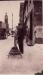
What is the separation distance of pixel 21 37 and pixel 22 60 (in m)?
0.22

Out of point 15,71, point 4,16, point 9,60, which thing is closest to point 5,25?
point 4,16

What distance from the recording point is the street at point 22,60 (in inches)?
53.3

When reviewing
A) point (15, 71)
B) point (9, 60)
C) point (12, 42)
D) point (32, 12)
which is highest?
point (32, 12)

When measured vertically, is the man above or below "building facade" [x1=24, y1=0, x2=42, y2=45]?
below

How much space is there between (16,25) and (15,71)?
17.5 inches

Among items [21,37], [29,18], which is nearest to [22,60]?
[21,37]

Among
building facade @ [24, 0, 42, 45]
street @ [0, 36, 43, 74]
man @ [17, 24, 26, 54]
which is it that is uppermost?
building facade @ [24, 0, 42, 45]

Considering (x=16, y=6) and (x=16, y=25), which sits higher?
(x=16, y=6)

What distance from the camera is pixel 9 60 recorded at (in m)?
1.36

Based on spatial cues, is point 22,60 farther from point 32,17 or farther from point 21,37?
point 32,17

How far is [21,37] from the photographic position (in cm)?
137

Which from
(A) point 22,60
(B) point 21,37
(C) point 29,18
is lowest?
(A) point 22,60

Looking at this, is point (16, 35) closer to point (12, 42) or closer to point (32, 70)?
point (12, 42)

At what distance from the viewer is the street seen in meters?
1.35
